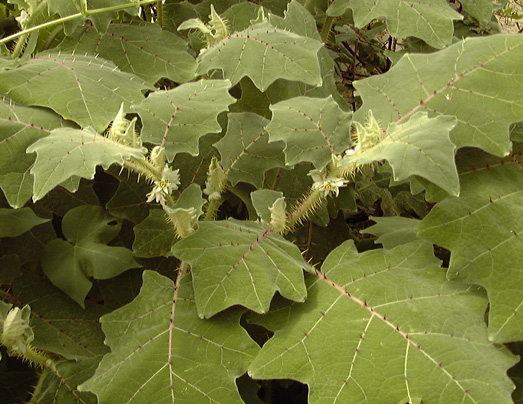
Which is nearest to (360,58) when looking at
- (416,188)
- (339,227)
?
(339,227)

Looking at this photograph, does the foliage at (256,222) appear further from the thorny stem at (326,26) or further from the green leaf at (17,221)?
the thorny stem at (326,26)

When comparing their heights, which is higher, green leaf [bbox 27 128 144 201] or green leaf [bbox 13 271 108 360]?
green leaf [bbox 27 128 144 201]

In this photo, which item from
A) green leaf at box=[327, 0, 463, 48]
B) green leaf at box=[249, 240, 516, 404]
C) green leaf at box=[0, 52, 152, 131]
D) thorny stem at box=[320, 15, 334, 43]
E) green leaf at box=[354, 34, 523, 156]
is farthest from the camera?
thorny stem at box=[320, 15, 334, 43]

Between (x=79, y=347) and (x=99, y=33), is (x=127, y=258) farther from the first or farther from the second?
(x=99, y=33)

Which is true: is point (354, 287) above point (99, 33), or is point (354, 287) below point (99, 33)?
below

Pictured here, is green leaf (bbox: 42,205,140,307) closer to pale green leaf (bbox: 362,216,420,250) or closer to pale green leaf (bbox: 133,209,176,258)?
pale green leaf (bbox: 133,209,176,258)

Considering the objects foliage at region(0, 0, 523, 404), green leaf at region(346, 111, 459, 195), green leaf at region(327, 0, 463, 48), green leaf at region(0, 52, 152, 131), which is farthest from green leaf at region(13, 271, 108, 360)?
green leaf at region(327, 0, 463, 48)
